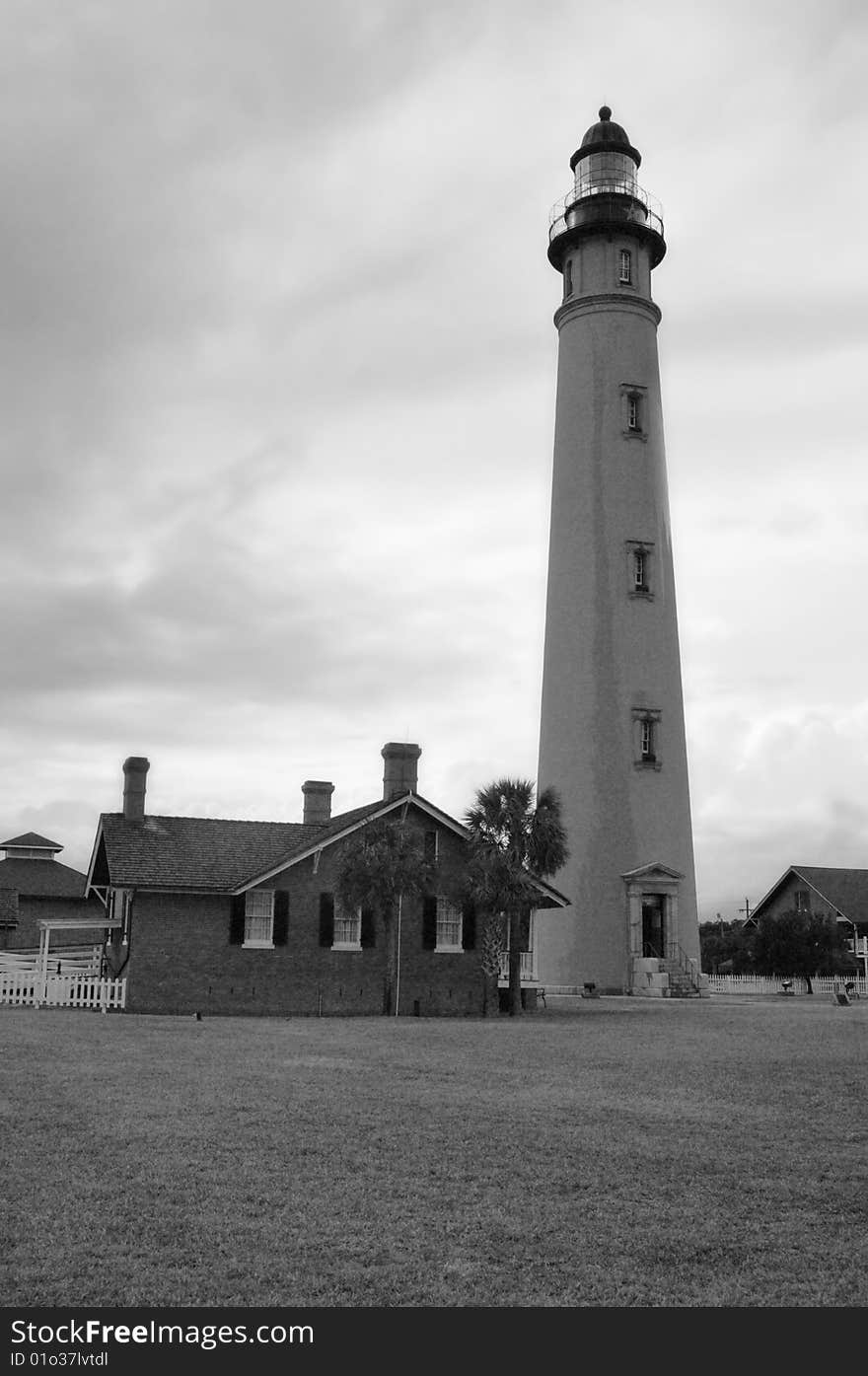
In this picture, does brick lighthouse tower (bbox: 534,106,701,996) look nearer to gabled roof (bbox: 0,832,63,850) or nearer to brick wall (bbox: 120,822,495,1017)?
brick wall (bbox: 120,822,495,1017)

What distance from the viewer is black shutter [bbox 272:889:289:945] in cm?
3372

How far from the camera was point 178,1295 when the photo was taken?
741 centimetres

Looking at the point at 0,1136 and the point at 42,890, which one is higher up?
the point at 42,890

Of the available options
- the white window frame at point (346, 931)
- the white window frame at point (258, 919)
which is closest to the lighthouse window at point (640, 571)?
the white window frame at point (346, 931)

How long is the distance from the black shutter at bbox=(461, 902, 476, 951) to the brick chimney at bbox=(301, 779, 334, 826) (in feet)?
20.5

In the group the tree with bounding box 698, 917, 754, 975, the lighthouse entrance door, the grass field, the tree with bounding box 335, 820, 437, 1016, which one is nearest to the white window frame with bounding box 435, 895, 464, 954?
the tree with bounding box 335, 820, 437, 1016

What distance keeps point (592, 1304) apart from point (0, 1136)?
6876 millimetres

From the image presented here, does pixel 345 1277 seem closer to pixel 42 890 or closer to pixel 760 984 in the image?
pixel 760 984

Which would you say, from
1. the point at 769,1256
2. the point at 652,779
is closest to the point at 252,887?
the point at 652,779

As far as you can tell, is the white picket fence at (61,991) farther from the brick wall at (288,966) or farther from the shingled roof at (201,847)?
the shingled roof at (201,847)

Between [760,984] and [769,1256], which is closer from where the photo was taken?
[769,1256]

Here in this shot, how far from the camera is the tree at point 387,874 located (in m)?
32.6

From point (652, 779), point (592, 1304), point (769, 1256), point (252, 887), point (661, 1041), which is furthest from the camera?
point (652, 779)

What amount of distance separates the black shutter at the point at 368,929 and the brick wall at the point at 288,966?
17cm
